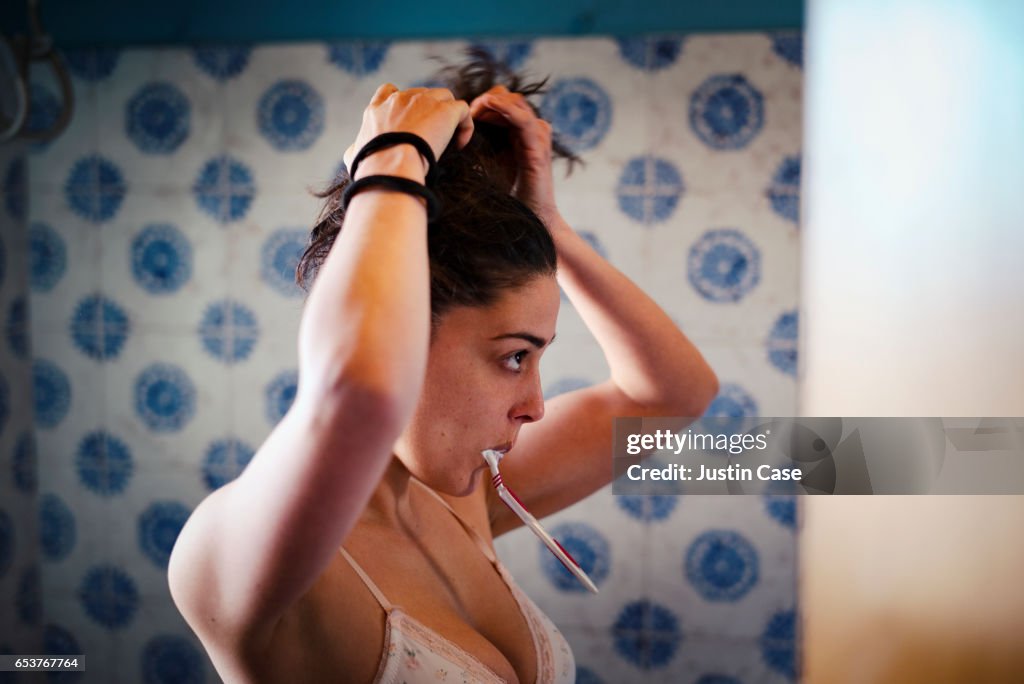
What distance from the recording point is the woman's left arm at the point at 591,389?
547 mm

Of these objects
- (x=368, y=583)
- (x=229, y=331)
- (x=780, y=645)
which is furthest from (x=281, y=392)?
(x=780, y=645)

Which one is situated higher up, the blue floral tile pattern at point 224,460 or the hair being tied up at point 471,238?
the hair being tied up at point 471,238

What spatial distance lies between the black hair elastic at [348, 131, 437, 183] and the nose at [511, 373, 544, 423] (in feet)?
0.56

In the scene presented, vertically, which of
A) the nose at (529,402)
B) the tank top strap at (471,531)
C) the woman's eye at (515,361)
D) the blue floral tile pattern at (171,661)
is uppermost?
the woman's eye at (515,361)


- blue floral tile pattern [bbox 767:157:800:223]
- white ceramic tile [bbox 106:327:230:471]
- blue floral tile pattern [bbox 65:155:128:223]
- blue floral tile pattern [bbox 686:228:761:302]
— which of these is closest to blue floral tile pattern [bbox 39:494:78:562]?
white ceramic tile [bbox 106:327:230:471]

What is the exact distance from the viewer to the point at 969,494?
34 cm

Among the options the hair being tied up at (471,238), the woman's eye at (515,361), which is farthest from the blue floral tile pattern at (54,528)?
the woman's eye at (515,361)

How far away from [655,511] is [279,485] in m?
0.82

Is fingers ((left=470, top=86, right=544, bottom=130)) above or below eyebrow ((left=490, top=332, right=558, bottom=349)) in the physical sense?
above

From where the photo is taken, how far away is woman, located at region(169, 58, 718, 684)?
284 mm

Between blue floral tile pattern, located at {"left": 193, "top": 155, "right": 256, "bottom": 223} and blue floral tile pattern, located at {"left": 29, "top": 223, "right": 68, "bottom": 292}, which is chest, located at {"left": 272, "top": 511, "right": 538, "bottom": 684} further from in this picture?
blue floral tile pattern, located at {"left": 29, "top": 223, "right": 68, "bottom": 292}

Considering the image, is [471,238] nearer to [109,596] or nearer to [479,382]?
[479,382]

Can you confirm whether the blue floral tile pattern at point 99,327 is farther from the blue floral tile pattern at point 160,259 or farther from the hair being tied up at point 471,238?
the hair being tied up at point 471,238

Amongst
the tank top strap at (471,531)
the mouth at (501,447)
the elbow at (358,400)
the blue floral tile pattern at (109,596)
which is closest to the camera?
the elbow at (358,400)
